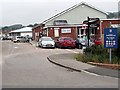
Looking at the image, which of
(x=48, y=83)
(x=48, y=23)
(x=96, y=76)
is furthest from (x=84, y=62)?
(x=48, y=23)

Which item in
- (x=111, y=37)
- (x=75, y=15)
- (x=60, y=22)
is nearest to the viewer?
(x=111, y=37)

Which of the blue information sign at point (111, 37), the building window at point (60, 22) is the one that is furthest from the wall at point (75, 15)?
the blue information sign at point (111, 37)

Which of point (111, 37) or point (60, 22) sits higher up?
point (60, 22)

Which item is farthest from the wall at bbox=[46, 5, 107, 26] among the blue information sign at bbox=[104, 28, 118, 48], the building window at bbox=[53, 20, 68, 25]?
the blue information sign at bbox=[104, 28, 118, 48]

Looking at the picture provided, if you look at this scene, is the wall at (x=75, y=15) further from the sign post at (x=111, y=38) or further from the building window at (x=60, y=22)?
the sign post at (x=111, y=38)

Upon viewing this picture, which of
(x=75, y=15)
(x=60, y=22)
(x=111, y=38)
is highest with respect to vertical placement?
(x=75, y=15)

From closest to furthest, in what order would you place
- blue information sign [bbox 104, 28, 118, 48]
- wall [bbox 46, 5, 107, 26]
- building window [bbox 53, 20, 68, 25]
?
1. blue information sign [bbox 104, 28, 118, 48]
2. building window [bbox 53, 20, 68, 25]
3. wall [bbox 46, 5, 107, 26]

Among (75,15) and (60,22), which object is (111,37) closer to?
(60,22)

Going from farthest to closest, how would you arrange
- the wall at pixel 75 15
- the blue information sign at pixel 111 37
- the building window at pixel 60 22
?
the wall at pixel 75 15, the building window at pixel 60 22, the blue information sign at pixel 111 37

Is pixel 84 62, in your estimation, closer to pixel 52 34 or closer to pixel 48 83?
pixel 48 83

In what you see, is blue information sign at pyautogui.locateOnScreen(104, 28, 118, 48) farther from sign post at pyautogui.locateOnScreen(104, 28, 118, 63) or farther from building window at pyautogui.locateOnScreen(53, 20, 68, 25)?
building window at pyautogui.locateOnScreen(53, 20, 68, 25)

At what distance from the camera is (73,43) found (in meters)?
40.3

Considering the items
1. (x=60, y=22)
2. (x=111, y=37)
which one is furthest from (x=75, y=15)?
(x=111, y=37)

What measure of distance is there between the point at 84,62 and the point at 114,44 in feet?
8.23
